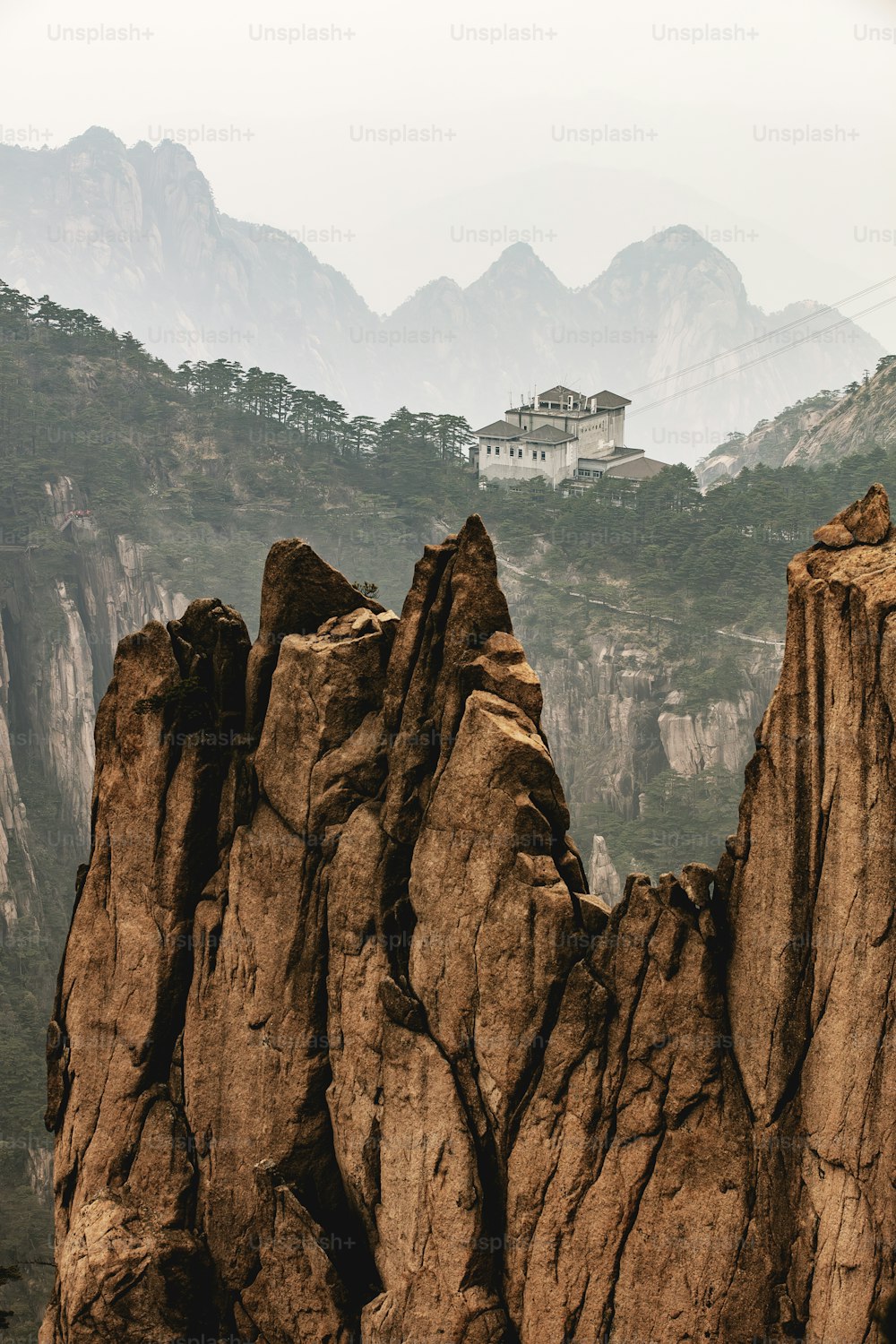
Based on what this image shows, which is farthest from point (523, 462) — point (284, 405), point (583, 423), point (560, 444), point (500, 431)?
point (284, 405)

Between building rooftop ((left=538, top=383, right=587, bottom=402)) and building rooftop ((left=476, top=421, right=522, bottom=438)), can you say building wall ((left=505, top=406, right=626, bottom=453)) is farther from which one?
building rooftop ((left=476, top=421, right=522, bottom=438))

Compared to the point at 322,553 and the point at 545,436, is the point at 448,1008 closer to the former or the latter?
the point at 322,553

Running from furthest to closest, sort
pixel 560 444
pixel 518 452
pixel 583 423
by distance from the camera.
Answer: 1. pixel 583 423
2. pixel 518 452
3. pixel 560 444

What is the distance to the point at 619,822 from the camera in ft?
305

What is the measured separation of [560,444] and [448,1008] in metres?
114

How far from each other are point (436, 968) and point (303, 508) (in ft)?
371

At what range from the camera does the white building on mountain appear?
130125mm

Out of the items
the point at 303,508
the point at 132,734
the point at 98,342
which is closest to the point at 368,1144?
the point at 132,734

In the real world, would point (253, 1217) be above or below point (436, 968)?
below

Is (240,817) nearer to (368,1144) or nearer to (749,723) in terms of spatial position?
(368,1144)

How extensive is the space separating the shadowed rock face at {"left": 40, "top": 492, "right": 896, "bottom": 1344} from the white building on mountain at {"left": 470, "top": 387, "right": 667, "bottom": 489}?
350 ft

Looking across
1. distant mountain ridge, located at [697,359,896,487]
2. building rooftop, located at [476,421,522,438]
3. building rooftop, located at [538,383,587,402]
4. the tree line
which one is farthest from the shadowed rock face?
building rooftop, located at [538,383,587,402]

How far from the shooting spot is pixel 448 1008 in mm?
19094

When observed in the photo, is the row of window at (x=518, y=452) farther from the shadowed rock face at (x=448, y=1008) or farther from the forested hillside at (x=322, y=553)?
the shadowed rock face at (x=448, y=1008)
